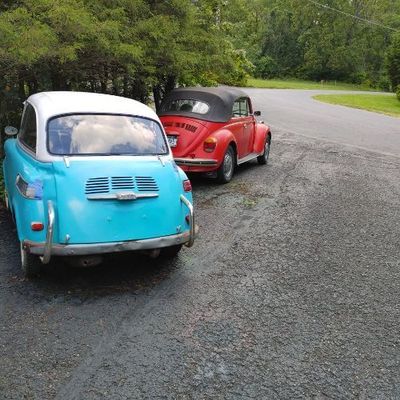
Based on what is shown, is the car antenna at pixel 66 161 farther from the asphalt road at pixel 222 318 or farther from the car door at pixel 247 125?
the car door at pixel 247 125

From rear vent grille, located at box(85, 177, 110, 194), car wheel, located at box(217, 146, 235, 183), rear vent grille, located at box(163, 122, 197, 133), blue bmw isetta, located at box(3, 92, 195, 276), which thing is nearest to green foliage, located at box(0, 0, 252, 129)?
rear vent grille, located at box(163, 122, 197, 133)

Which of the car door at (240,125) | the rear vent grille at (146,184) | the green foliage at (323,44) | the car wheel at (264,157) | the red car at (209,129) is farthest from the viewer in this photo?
the green foliage at (323,44)

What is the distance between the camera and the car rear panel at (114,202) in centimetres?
428

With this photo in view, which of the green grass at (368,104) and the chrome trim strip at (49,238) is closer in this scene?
the chrome trim strip at (49,238)

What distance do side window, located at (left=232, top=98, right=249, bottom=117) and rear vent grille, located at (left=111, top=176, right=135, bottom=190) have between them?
16.7 feet

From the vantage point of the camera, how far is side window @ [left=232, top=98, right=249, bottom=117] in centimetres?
947

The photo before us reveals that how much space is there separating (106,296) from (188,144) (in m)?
4.48

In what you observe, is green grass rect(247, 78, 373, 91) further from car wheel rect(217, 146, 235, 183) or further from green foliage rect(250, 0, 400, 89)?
car wheel rect(217, 146, 235, 183)

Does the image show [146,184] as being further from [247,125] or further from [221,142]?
[247,125]

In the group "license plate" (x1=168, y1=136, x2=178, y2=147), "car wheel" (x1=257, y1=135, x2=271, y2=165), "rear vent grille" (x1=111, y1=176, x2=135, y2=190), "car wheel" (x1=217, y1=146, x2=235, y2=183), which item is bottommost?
"car wheel" (x1=257, y1=135, x2=271, y2=165)

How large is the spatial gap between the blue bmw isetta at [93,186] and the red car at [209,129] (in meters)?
2.74

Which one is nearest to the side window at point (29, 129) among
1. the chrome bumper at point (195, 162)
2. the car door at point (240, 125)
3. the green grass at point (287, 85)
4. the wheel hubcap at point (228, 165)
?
the chrome bumper at point (195, 162)

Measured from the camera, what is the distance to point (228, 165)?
29.5 feet

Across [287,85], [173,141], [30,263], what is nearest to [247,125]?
[173,141]
